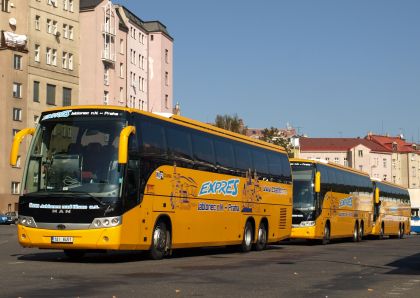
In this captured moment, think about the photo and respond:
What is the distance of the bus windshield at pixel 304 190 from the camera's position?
34375 mm

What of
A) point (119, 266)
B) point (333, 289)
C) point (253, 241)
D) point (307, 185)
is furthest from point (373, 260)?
point (307, 185)

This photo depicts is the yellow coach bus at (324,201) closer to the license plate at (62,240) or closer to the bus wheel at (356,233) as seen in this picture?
the bus wheel at (356,233)

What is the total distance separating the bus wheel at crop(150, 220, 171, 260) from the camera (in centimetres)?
2017

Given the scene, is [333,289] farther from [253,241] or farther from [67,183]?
[253,241]

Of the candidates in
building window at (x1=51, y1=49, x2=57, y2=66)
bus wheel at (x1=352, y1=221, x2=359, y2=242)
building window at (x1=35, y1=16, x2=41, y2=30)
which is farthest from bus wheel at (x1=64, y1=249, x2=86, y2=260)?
building window at (x1=51, y1=49, x2=57, y2=66)

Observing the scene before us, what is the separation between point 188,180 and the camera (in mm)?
21938

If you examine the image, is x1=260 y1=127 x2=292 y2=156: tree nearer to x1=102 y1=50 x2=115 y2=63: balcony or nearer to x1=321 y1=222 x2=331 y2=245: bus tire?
x1=102 y1=50 x2=115 y2=63: balcony

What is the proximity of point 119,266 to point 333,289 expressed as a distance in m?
5.90

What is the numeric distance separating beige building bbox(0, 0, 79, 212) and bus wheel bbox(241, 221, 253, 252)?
55173mm

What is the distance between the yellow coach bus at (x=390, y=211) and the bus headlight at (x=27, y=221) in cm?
3285

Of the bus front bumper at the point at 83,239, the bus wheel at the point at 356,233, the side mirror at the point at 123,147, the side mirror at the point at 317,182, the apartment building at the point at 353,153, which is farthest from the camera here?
the apartment building at the point at 353,153

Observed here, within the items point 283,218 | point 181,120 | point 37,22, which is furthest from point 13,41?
point 181,120

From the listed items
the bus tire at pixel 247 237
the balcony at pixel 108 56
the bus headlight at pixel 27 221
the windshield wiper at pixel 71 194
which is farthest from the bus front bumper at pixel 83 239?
the balcony at pixel 108 56

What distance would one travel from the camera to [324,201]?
35.6 meters
